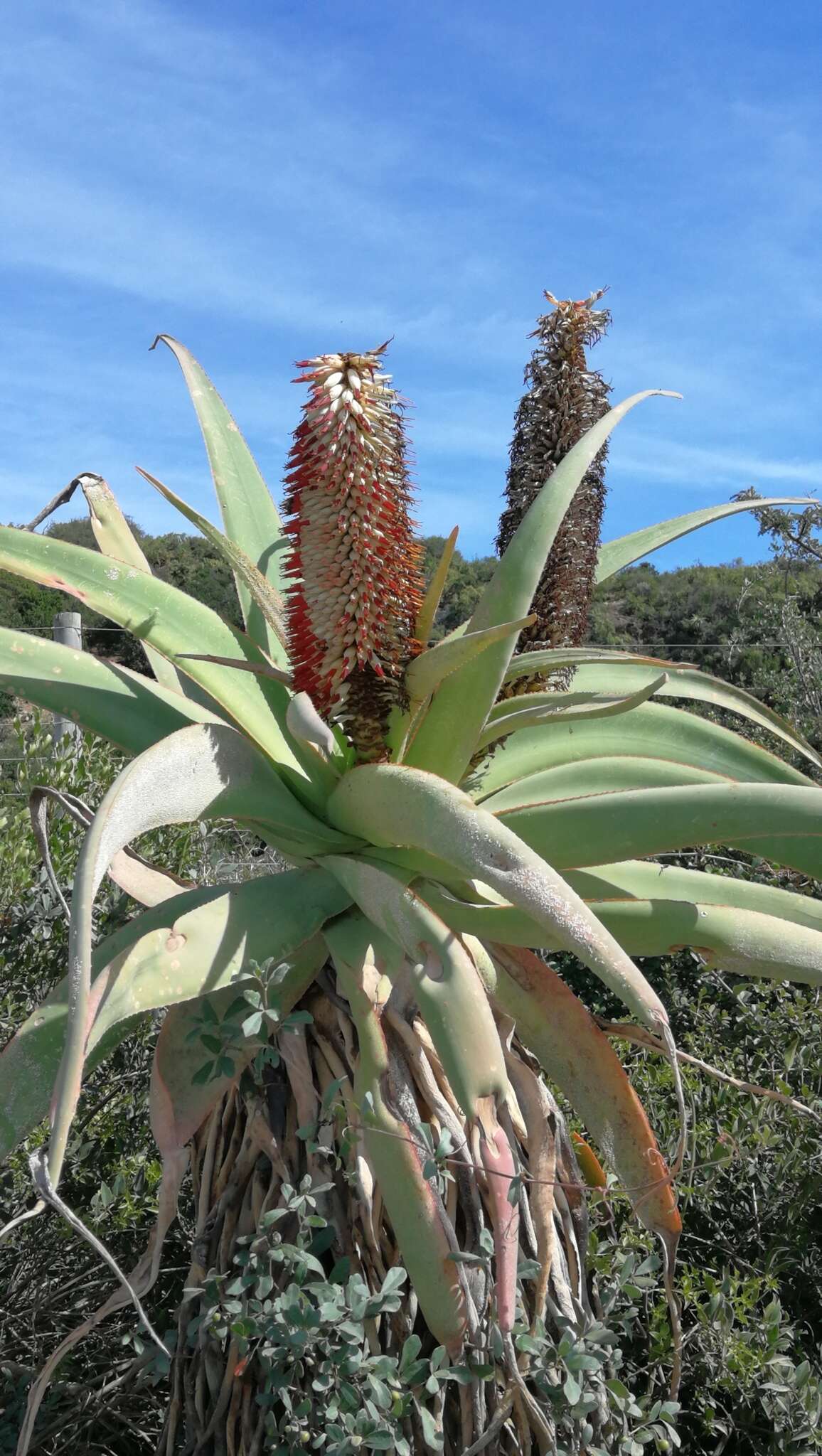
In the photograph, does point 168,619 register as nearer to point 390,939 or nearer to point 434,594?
point 434,594

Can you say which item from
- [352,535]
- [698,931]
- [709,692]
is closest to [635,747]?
[709,692]

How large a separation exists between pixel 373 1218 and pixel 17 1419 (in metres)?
0.95

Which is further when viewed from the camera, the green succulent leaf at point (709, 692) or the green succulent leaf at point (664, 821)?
the green succulent leaf at point (709, 692)

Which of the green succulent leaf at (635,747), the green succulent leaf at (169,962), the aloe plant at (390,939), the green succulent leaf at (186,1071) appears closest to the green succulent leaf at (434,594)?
the aloe plant at (390,939)

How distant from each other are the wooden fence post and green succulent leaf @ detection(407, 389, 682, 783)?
207 cm

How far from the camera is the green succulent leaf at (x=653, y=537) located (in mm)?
2043

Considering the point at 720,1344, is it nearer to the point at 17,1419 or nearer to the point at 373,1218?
the point at 373,1218

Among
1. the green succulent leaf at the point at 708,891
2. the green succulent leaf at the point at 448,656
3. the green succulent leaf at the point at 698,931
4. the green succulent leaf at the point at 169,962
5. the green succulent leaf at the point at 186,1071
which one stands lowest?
the green succulent leaf at the point at 186,1071

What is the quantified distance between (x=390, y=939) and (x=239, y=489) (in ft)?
3.33

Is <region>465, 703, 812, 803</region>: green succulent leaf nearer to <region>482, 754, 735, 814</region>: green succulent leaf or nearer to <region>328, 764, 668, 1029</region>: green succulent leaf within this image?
<region>482, 754, 735, 814</region>: green succulent leaf

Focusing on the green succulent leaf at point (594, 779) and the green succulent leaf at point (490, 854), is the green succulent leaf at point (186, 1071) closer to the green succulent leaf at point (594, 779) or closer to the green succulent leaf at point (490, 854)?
the green succulent leaf at point (490, 854)

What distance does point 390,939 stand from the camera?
1.56 meters

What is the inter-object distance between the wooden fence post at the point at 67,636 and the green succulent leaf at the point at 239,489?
1556 mm

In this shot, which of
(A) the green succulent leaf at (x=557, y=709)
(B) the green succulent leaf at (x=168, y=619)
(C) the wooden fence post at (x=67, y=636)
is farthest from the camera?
(C) the wooden fence post at (x=67, y=636)
